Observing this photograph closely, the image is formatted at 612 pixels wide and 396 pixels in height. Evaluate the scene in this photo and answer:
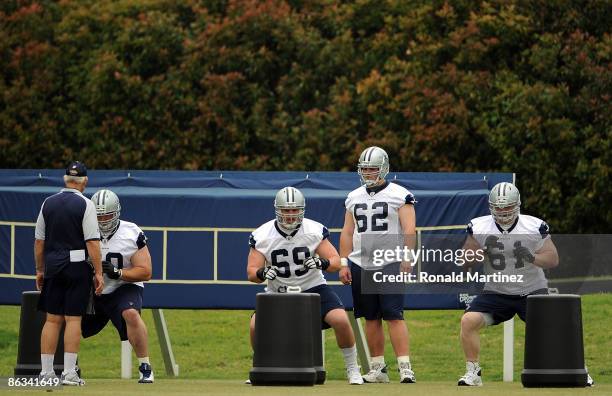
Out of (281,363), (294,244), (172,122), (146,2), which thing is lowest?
(281,363)

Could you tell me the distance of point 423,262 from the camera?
1716 centimetres

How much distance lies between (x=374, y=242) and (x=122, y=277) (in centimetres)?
214

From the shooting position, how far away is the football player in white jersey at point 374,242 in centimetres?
1470

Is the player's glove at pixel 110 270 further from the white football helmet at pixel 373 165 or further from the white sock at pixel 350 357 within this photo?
the white football helmet at pixel 373 165

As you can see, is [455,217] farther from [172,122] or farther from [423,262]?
[172,122]

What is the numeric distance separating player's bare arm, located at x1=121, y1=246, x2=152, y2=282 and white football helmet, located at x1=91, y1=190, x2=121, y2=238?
327 mm

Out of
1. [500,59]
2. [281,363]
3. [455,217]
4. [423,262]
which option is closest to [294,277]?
[281,363]

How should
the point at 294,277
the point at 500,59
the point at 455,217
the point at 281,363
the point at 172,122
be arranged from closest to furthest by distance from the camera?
the point at 281,363, the point at 294,277, the point at 455,217, the point at 500,59, the point at 172,122

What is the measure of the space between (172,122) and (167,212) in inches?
342

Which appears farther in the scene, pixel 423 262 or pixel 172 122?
pixel 172 122

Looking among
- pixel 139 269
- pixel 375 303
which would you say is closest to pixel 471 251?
pixel 375 303

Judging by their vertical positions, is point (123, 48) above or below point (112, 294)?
above

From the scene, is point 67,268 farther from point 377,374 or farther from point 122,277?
point 377,374

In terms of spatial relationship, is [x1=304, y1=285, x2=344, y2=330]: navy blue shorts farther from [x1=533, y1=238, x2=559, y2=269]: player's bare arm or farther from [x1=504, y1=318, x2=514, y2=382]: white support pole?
[x1=504, y1=318, x2=514, y2=382]: white support pole
